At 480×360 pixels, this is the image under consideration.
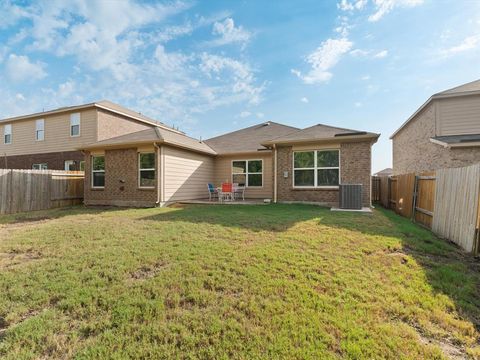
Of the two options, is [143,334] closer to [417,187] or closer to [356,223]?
[356,223]

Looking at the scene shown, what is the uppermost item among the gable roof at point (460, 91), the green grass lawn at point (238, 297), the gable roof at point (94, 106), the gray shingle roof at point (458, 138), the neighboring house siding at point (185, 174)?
the gable roof at point (94, 106)

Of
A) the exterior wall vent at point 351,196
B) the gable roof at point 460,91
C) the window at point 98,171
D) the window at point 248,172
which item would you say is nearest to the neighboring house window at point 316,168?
the exterior wall vent at point 351,196

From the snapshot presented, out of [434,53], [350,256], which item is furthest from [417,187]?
[350,256]

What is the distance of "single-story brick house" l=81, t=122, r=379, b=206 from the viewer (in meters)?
11.1

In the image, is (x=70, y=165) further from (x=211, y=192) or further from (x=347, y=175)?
(x=347, y=175)

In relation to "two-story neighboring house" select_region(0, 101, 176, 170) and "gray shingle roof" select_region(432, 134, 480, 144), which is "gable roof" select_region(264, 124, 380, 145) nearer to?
"gray shingle roof" select_region(432, 134, 480, 144)

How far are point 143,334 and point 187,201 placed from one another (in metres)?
10.5

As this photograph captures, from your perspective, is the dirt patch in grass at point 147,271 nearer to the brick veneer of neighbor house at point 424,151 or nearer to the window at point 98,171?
the window at point 98,171

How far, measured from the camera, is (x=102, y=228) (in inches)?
264

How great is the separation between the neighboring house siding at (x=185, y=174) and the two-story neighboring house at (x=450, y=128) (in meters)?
11.8

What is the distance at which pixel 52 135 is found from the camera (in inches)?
702

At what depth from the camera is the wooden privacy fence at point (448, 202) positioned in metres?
5.18

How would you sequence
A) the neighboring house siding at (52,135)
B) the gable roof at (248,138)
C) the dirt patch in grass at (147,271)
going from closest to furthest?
the dirt patch in grass at (147,271)
the gable roof at (248,138)
the neighboring house siding at (52,135)

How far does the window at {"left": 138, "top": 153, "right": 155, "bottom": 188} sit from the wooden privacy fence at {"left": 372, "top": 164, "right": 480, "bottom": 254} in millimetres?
10865
